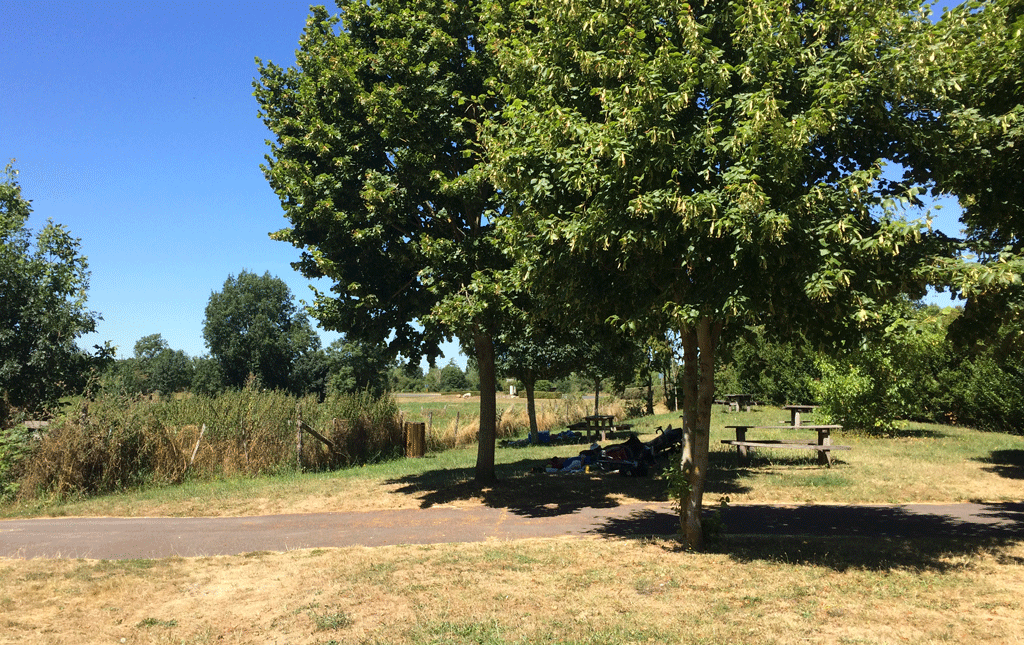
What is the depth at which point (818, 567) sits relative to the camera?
658cm

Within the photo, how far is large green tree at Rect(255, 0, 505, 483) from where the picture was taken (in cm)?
1158

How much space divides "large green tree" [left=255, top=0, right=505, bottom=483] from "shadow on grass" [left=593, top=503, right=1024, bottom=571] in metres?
4.96

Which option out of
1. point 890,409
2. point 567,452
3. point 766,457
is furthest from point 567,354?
point 890,409

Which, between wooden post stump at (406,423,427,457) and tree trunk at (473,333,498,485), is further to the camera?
wooden post stump at (406,423,427,457)

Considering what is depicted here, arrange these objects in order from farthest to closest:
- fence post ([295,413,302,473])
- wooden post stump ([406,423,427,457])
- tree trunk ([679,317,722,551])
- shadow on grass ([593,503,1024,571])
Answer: wooden post stump ([406,423,427,457]), fence post ([295,413,302,473]), tree trunk ([679,317,722,551]), shadow on grass ([593,503,1024,571])

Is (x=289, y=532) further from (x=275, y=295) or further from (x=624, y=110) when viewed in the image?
(x=275, y=295)

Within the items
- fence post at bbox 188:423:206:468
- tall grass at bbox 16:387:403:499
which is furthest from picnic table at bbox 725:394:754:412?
fence post at bbox 188:423:206:468

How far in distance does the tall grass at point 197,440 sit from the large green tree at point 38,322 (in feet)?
13.1

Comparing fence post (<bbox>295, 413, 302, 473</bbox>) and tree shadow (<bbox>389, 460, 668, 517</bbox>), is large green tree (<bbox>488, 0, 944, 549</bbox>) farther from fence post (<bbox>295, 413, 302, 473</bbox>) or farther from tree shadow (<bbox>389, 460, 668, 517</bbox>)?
fence post (<bbox>295, 413, 302, 473</bbox>)

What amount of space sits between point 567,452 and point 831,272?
15.8 metres

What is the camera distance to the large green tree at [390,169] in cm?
1158

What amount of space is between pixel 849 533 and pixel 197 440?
49.8 feet

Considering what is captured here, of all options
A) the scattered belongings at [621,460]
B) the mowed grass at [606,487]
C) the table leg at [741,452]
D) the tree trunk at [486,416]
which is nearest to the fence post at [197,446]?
the mowed grass at [606,487]

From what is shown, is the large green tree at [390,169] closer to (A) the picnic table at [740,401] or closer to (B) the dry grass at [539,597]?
(B) the dry grass at [539,597]
